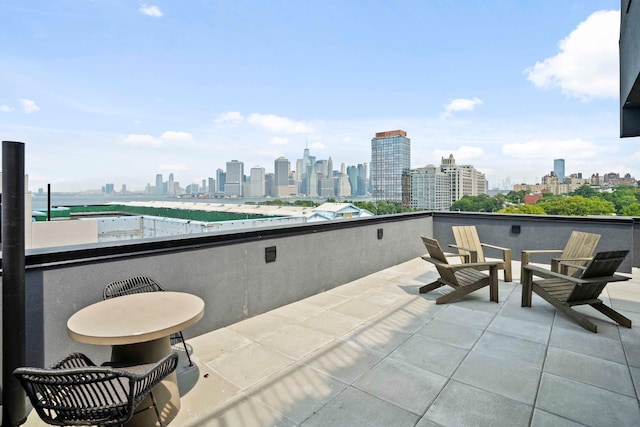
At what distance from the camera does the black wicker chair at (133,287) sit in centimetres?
254

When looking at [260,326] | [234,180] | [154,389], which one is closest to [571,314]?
[260,326]

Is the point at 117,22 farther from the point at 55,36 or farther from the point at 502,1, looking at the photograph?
the point at 502,1

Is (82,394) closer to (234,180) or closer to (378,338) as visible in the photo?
(378,338)

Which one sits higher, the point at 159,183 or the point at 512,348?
the point at 159,183

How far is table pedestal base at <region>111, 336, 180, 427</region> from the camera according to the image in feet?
6.34

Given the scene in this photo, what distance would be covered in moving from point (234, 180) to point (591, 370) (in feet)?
121

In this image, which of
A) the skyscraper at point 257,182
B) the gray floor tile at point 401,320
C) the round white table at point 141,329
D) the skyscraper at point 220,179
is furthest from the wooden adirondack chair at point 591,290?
the skyscraper at point 220,179

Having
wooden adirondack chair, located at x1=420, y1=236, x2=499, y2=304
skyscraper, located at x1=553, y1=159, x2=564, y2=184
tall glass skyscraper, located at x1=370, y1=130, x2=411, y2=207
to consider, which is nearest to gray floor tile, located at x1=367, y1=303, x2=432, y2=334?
wooden adirondack chair, located at x1=420, y1=236, x2=499, y2=304

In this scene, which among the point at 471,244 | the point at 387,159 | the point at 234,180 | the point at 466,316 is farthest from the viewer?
the point at 234,180

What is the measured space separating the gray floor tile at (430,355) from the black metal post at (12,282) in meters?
2.56

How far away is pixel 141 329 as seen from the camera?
1845 millimetres

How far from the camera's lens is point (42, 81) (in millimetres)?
19922

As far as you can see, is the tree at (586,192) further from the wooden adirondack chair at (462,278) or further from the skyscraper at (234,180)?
the skyscraper at (234,180)

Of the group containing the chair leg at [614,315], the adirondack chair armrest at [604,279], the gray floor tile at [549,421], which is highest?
the adirondack chair armrest at [604,279]
